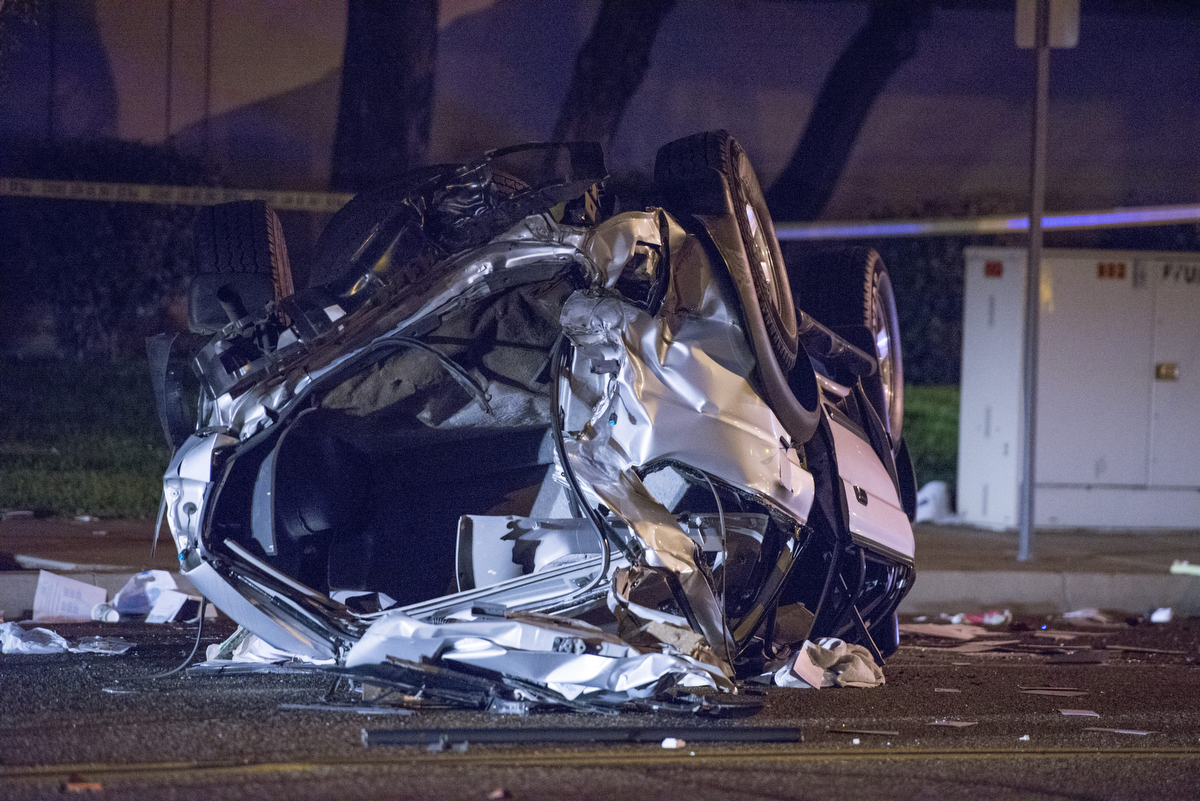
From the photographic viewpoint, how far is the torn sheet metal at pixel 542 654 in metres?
3.97

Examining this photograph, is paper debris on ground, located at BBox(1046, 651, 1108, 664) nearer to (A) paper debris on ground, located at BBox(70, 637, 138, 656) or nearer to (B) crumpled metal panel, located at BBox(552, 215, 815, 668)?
(B) crumpled metal panel, located at BBox(552, 215, 815, 668)

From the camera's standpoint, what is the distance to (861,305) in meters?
6.41

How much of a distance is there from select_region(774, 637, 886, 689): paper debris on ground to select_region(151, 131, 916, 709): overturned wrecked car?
0.32ft

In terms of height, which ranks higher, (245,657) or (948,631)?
(245,657)

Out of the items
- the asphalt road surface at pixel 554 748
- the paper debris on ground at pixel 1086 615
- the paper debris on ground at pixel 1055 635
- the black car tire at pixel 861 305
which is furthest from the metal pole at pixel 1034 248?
the asphalt road surface at pixel 554 748

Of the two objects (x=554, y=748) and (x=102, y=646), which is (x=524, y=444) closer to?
(x=554, y=748)

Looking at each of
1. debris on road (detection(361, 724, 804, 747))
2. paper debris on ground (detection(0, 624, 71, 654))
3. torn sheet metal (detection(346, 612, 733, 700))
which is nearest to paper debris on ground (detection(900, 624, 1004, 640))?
debris on road (detection(361, 724, 804, 747))

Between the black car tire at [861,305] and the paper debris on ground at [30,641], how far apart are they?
380 cm

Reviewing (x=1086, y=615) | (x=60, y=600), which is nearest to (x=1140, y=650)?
(x=1086, y=615)

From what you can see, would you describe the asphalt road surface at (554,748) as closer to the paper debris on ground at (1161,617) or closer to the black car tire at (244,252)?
the black car tire at (244,252)

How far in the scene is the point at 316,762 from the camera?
3.44 metres

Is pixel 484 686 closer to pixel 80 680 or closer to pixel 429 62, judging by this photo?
pixel 80 680

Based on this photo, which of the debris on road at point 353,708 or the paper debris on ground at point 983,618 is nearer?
the debris on road at point 353,708

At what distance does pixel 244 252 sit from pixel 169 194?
5039 millimetres
